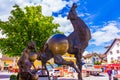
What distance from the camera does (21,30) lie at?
1123 inches

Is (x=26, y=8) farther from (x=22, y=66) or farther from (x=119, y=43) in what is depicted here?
(x=119, y=43)

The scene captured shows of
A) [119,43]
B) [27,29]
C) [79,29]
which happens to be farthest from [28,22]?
[119,43]

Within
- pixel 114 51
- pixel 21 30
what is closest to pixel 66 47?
pixel 21 30

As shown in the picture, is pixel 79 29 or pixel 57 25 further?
pixel 57 25

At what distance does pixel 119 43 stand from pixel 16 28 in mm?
45847

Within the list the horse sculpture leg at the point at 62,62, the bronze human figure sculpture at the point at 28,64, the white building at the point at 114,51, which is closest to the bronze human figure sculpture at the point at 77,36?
the horse sculpture leg at the point at 62,62

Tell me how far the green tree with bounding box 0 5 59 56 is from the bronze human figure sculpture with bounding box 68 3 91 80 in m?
19.4

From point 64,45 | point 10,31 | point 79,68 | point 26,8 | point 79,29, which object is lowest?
point 79,68

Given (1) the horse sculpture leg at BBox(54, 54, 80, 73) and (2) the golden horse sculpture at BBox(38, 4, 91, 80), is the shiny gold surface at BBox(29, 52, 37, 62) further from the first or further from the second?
(1) the horse sculpture leg at BBox(54, 54, 80, 73)

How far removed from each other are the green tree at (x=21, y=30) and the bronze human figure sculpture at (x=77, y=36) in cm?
1936

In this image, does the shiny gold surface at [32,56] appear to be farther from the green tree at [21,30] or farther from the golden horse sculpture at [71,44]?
the green tree at [21,30]

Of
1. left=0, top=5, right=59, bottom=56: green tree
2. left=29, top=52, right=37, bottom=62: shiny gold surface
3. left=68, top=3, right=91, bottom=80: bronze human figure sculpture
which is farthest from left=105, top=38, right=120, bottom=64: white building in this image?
left=29, top=52, right=37, bottom=62: shiny gold surface

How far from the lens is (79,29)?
8453mm

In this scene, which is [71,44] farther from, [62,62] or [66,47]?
[62,62]
